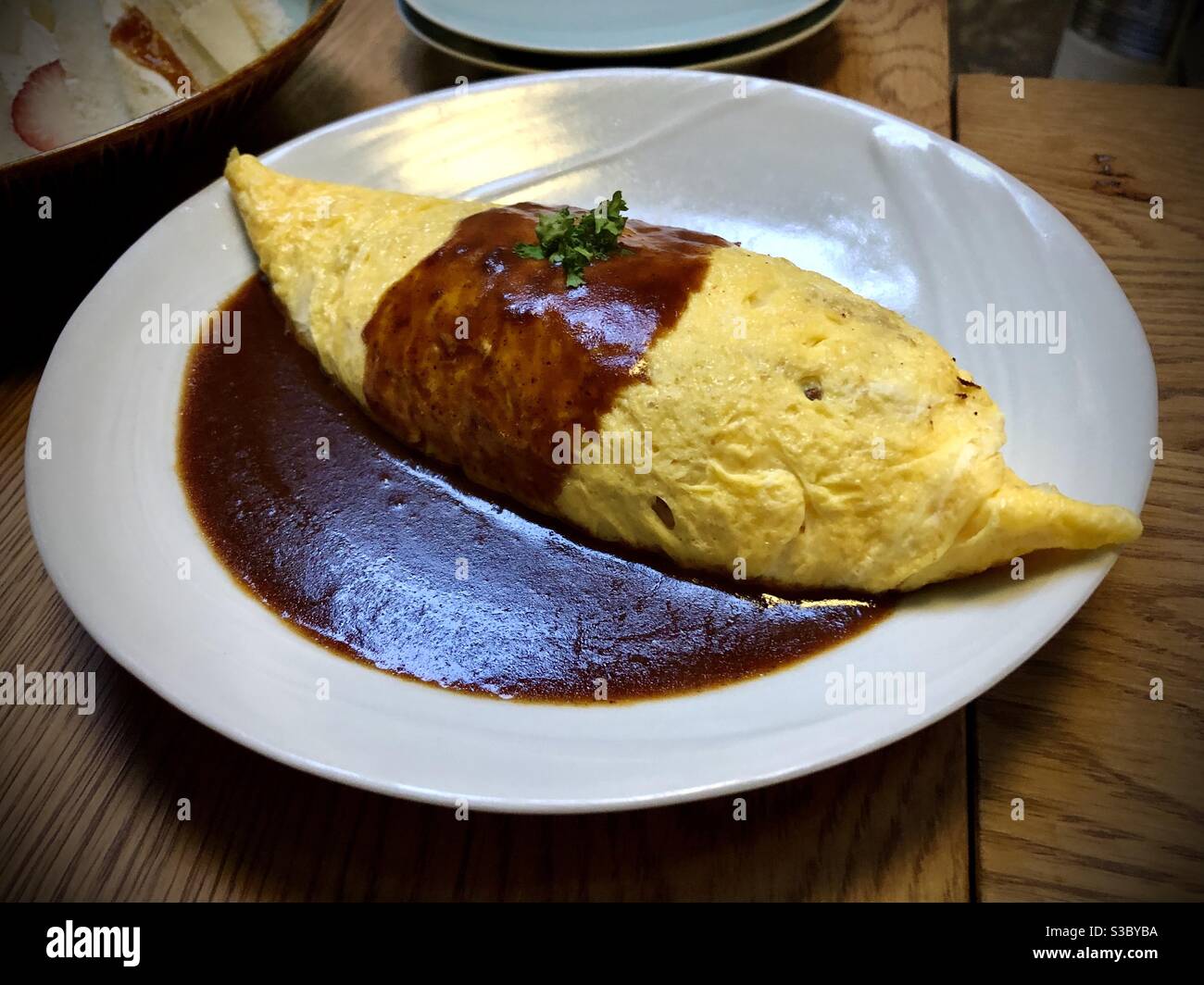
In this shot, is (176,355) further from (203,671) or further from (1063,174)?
(1063,174)

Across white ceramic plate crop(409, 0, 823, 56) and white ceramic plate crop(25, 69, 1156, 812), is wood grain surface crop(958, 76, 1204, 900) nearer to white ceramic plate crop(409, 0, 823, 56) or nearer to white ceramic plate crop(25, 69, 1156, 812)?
white ceramic plate crop(25, 69, 1156, 812)

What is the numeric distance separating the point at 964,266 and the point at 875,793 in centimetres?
128

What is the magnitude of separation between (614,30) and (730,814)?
2458 mm

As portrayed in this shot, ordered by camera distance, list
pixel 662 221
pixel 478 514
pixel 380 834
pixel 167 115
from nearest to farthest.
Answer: pixel 380 834, pixel 478 514, pixel 167 115, pixel 662 221

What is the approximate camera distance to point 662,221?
8.50 ft

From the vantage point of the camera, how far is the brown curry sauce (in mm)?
1762

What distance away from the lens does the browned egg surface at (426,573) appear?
1.74m

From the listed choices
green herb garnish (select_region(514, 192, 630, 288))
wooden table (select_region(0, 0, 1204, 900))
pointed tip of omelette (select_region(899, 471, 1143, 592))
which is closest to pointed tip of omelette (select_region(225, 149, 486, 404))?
green herb garnish (select_region(514, 192, 630, 288))

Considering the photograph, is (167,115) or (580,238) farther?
(167,115)

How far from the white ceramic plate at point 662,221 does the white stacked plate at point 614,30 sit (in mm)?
246

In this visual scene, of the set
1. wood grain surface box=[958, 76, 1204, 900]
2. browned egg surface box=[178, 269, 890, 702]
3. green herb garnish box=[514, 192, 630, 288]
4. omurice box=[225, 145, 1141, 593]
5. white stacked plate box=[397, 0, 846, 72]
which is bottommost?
wood grain surface box=[958, 76, 1204, 900]

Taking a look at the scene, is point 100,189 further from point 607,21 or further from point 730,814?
point 730,814

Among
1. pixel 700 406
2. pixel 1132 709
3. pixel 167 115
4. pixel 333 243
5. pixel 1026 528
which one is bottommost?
pixel 1132 709

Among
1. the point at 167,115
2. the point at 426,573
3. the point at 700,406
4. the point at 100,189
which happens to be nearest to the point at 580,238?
the point at 700,406
